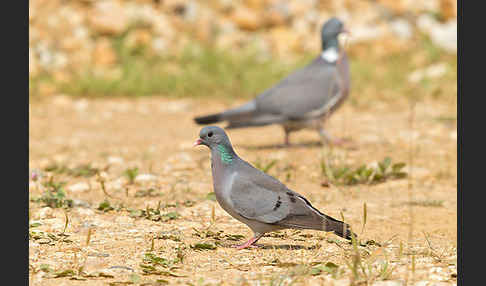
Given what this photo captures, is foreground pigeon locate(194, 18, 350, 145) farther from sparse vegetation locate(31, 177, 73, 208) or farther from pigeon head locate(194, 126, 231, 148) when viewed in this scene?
pigeon head locate(194, 126, 231, 148)

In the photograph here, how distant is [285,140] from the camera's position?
750 centimetres

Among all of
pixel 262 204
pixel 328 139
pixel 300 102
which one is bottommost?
pixel 262 204

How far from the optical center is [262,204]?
13.4ft

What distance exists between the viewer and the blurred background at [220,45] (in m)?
10.1

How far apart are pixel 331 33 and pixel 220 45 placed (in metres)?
3.55

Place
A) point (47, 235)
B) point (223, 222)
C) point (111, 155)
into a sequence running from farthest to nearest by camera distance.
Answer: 1. point (111, 155)
2. point (223, 222)
3. point (47, 235)

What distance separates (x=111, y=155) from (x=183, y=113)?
248 centimetres

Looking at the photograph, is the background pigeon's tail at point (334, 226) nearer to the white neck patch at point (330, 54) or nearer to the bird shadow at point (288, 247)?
the bird shadow at point (288, 247)

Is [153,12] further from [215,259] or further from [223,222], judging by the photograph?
[215,259]

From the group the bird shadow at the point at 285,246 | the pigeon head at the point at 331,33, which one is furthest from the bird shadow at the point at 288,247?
the pigeon head at the point at 331,33

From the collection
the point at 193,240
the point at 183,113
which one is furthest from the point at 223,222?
the point at 183,113

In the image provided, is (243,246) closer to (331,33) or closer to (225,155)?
(225,155)

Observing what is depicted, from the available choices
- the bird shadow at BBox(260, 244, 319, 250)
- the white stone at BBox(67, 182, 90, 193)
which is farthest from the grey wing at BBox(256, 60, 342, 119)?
the bird shadow at BBox(260, 244, 319, 250)

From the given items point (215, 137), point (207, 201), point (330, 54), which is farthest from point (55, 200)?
point (330, 54)
